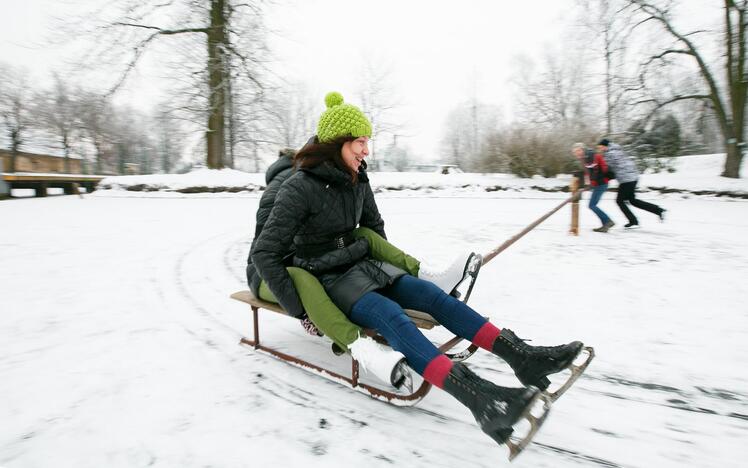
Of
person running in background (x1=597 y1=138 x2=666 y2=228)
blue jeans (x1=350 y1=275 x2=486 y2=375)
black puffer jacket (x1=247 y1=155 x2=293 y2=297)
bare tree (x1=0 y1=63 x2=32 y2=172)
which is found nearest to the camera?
blue jeans (x1=350 y1=275 x2=486 y2=375)

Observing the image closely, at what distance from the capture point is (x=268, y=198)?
114 inches

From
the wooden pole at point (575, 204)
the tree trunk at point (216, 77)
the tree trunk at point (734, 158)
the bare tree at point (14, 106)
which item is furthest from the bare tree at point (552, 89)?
the bare tree at point (14, 106)

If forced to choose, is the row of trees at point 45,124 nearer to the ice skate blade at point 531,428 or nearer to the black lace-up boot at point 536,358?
the black lace-up boot at point 536,358

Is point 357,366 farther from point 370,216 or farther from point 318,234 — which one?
point 370,216

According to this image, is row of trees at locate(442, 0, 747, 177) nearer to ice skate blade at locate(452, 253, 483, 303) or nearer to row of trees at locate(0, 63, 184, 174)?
ice skate blade at locate(452, 253, 483, 303)

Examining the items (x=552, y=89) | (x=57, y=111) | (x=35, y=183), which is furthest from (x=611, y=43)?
(x=57, y=111)

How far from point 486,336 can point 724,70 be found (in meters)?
19.5

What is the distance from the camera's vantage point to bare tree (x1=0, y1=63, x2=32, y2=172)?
38.8 metres

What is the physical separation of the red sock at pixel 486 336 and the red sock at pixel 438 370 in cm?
38

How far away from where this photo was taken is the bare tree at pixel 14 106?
38844mm

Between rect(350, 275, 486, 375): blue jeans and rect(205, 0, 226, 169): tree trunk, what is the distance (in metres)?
16.3

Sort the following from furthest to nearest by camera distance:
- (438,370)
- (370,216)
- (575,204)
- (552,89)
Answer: (552,89), (575,204), (370,216), (438,370)

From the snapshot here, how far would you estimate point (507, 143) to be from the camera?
55.9 ft

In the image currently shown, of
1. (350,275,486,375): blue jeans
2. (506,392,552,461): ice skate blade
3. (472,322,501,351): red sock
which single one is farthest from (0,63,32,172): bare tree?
(506,392,552,461): ice skate blade
